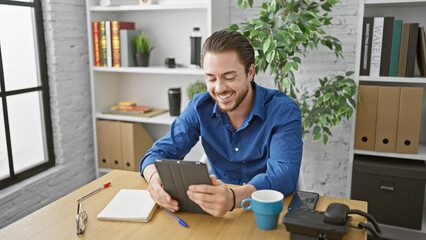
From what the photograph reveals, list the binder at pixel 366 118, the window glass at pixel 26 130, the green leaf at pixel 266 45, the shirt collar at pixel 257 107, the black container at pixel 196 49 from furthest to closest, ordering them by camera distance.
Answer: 1. the black container at pixel 196 49
2. the window glass at pixel 26 130
3. the binder at pixel 366 118
4. the green leaf at pixel 266 45
5. the shirt collar at pixel 257 107

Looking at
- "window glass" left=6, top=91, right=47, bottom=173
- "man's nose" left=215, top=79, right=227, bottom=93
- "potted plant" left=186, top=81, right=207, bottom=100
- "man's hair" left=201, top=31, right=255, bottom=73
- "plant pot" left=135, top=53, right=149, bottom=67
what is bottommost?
"window glass" left=6, top=91, right=47, bottom=173

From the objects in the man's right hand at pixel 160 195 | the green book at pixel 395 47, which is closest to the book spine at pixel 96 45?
the man's right hand at pixel 160 195

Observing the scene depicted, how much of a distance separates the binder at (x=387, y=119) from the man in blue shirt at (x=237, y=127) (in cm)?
79

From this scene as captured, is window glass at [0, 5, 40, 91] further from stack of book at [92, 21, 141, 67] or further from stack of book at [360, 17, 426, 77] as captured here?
stack of book at [360, 17, 426, 77]

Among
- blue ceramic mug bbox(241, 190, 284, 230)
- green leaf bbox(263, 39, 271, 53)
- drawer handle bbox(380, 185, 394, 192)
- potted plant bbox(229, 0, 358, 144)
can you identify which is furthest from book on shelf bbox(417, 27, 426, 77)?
blue ceramic mug bbox(241, 190, 284, 230)

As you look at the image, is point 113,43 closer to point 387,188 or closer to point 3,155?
point 3,155

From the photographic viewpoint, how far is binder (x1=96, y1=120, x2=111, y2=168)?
9.55ft

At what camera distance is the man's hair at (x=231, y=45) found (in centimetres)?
152

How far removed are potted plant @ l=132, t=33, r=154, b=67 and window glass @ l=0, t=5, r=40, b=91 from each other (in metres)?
0.67

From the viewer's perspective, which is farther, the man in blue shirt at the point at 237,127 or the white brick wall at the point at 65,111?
the white brick wall at the point at 65,111

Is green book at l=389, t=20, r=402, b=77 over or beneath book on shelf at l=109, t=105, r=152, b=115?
over

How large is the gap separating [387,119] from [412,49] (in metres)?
0.40

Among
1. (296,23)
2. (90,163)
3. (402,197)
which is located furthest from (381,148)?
(90,163)

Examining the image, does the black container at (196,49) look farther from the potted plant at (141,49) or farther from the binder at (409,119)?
the binder at (409,119)
